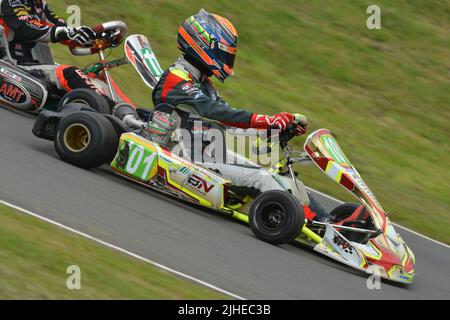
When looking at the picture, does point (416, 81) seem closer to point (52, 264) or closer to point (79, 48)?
point (79, 48)

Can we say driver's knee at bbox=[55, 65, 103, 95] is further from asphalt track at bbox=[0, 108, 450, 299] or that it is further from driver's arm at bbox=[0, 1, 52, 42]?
asphalt track at bbox=[0, 108, 450, 299]

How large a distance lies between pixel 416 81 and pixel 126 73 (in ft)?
15.2

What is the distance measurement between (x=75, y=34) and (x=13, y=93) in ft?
2.84

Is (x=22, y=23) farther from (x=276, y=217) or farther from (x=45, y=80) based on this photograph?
(x=276, y=217)

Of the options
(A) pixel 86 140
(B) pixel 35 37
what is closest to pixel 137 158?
(A) pixel 86 140

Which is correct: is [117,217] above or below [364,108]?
below

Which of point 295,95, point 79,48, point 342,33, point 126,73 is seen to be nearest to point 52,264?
point 79,48

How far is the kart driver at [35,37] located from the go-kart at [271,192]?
794 mm

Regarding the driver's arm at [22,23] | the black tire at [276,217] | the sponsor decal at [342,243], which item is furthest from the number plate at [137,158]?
the driver's arm at [22,23]

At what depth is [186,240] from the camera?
7.16m

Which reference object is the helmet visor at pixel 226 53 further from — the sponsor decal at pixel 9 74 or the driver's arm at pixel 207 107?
the sponsor decal at pixel 9 74

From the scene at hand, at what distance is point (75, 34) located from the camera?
→ 9.68m

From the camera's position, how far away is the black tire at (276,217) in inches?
290

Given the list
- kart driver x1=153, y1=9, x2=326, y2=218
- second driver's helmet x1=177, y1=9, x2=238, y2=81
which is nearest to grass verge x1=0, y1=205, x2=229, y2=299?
kart driver x1=153, y1=9, x2=326, y2=218
